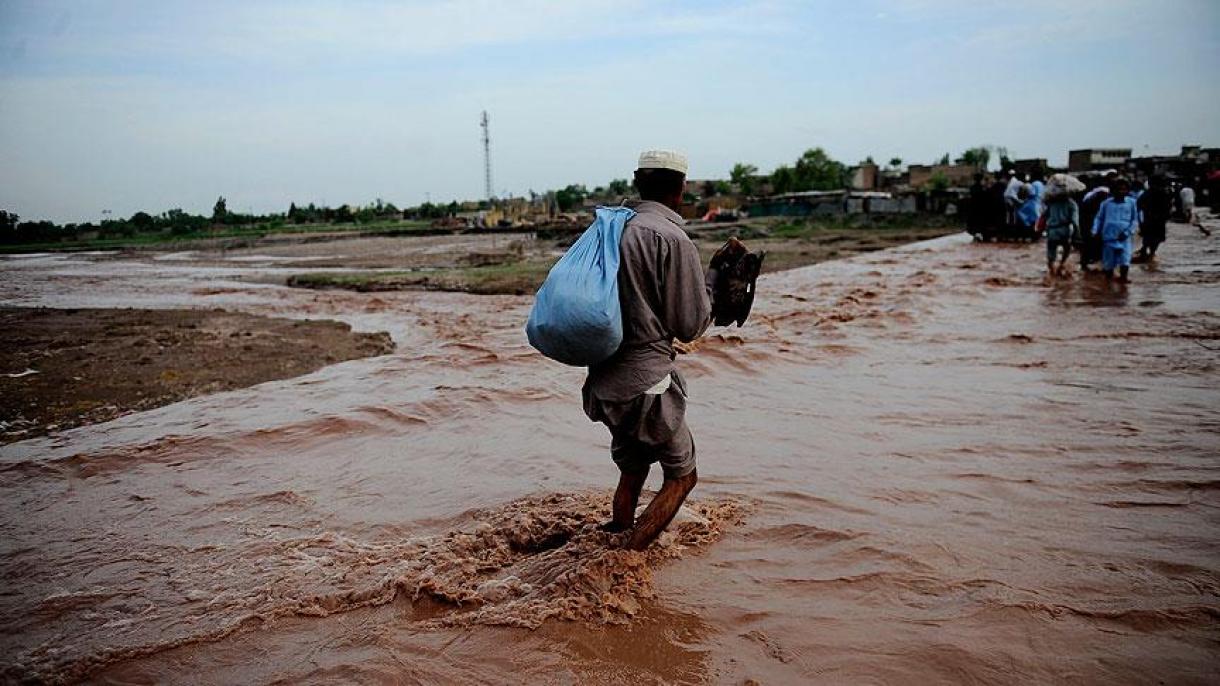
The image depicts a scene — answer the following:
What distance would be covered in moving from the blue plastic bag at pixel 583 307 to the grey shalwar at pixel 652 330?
0.35 feet

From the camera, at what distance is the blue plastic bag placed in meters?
2.77

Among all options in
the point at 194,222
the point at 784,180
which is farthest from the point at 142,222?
the point at 784,180

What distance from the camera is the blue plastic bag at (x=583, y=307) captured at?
109 inches

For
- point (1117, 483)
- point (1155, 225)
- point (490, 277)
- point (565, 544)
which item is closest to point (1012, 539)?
point (1117, 483)

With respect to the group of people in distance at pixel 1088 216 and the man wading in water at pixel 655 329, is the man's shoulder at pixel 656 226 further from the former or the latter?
the group of people in distance at pixel 1088 216

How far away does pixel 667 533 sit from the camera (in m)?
3.65

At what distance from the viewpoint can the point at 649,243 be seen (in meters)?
2.93

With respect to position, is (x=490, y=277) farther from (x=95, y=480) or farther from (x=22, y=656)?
(x=22, y=656)

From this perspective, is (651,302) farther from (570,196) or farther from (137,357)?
(570,196)

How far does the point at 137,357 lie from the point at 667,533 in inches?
312

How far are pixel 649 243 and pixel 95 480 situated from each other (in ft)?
14.3

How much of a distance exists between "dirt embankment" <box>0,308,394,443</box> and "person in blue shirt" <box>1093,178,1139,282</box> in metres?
10.3

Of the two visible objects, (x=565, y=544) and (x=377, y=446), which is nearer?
(x=565, y=544)

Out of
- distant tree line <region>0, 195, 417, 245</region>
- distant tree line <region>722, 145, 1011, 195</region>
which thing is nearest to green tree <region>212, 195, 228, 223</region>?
distant tree line <region>0, 195, 417, 245</region>
